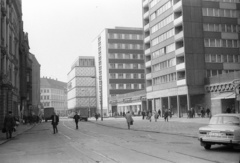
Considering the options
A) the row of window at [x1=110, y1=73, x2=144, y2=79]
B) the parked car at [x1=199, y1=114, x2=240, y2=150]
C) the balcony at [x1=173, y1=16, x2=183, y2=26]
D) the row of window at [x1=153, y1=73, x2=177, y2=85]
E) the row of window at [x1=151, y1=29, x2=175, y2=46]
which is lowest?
the parked car at [x1=199, y1=114, x2=240, y2=150]

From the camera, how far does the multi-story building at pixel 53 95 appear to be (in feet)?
536

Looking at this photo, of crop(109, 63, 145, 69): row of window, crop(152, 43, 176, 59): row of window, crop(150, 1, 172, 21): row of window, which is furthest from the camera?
crop(109, 63, 145, 69): row of window

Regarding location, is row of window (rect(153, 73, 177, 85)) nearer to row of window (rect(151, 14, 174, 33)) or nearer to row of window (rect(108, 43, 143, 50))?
row of window (rect(151, 14, 174, 33))

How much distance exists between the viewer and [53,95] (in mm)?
167375

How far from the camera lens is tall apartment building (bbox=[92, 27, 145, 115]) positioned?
4331 inches

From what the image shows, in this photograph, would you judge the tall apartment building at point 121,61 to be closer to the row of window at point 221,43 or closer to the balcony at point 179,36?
the balcony at point 179,36

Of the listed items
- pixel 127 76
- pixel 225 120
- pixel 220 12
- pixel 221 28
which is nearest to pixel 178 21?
pixel 221 28

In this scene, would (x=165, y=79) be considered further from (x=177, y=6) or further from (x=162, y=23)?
(x=177, y=6)

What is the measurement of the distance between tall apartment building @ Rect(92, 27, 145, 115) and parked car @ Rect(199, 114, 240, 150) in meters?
95.3

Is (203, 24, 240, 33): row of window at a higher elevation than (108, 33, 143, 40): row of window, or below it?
below

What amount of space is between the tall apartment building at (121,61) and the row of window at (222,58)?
5531 cm

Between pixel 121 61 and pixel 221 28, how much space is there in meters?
55.3

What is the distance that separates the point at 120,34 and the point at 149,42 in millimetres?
42702

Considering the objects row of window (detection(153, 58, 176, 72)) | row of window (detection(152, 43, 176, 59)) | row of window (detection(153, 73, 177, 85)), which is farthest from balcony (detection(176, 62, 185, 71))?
row of window (detection(152, 43, 176, 59))
